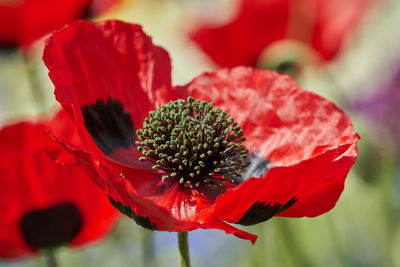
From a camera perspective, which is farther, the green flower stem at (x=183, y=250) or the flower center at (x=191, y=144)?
the flower center at (x=191, y=144)

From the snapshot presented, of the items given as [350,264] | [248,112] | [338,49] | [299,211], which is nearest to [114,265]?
[350,264]

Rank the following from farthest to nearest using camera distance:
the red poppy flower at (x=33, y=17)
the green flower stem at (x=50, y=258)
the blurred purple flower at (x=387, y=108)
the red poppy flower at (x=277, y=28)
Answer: the blurred purple flower at (x=387, y=108), the red poppy flower at (x=277, y=28), the red poppy flower at (x=33, y=17), the green flower stem at (x=50, y=258)

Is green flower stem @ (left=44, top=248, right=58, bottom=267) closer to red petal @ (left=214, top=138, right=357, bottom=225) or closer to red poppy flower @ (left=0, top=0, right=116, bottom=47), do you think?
red petal @ (left=214, top=138, right=357, bottom=225)

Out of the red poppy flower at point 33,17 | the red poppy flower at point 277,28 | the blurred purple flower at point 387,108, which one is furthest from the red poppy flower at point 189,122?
the blurred purple flower at point 387,108

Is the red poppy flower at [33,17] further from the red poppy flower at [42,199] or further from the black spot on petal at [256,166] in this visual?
the black spot on petal at [256,166]

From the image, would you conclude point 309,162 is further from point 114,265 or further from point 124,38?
point 114,265
